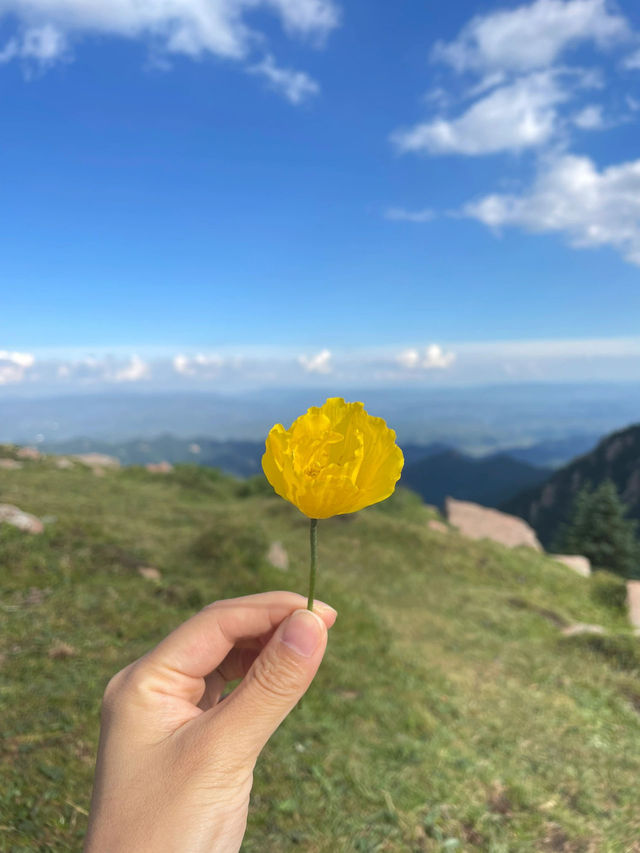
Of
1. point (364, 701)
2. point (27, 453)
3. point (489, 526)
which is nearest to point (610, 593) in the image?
point (489, 526)

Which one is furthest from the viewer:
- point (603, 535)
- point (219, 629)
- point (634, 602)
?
point (603, 535)

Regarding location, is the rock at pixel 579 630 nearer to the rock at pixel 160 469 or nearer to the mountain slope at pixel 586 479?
the rock at pixel 160 469

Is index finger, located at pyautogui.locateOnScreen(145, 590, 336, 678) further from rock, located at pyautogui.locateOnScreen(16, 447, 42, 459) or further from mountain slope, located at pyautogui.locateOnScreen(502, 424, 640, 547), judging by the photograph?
mountain slope, located at pyautogui.locateOnScreen(502, 424, 640, 547)

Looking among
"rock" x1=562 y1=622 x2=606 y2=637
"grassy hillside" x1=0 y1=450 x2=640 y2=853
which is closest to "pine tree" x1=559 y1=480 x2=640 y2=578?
"grassy hillside" x1=0 y1=450 x2=640 y2=853

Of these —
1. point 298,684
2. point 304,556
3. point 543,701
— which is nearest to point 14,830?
point 298,684

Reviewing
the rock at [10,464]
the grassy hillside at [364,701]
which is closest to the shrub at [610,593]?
the grassy hillside at [364,701]

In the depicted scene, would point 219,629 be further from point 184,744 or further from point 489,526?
point 489,526
